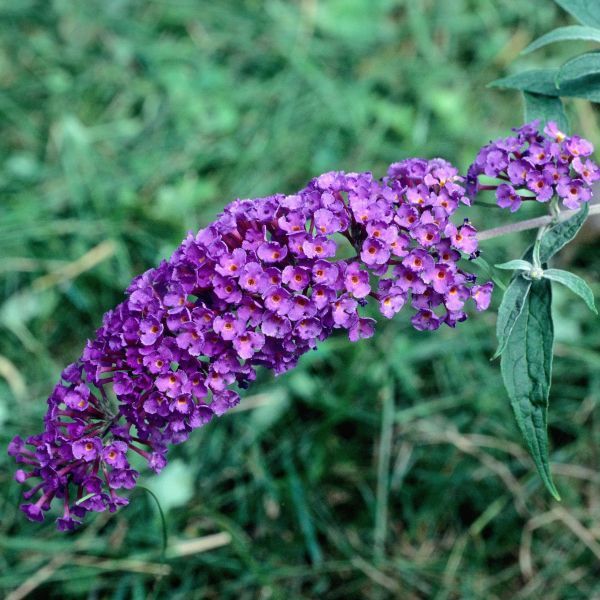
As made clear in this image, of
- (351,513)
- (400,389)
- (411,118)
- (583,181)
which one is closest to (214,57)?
(411,118)

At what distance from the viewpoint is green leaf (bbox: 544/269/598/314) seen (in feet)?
6.13

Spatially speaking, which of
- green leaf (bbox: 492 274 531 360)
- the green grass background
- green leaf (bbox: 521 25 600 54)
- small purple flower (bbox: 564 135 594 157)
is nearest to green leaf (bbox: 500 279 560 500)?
green leaf (bbox: 492 274 531 360)

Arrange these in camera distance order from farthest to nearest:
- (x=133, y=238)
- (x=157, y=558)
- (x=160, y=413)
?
1. (x=133, y=238)
2. (x=157, y=558)
3. (x=160, y=413)

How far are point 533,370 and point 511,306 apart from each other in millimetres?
167

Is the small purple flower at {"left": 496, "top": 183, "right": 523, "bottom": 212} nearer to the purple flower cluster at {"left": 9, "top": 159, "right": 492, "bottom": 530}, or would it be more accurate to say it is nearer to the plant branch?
the plant branch

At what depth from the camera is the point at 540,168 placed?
6.71 ft

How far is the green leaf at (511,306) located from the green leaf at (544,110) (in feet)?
1.72

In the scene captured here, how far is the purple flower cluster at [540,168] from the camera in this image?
6.59 feet

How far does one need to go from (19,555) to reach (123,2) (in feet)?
10.3

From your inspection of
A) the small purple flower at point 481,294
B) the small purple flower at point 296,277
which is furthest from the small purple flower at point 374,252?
the small purple flower at point 481,294

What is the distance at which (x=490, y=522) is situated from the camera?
3.38m

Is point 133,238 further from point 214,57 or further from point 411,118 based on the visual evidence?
point 411,118

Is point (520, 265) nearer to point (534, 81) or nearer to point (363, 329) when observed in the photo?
point (363, 329)

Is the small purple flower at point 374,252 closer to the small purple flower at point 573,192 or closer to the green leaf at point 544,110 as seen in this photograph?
the small purple flower at point 573,192
